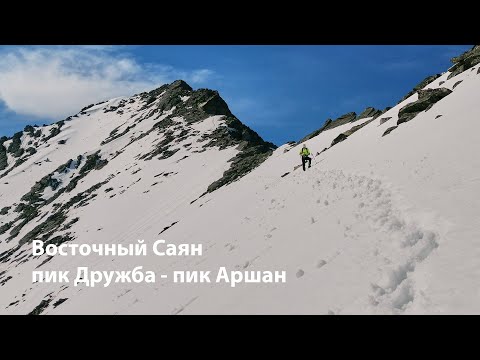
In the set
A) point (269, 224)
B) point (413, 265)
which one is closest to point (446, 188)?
point (413, 265)

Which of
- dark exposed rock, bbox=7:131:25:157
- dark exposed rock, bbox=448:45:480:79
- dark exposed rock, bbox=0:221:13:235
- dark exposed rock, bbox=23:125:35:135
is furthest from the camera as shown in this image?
dark exposed rock, bbox=23:125:35:135

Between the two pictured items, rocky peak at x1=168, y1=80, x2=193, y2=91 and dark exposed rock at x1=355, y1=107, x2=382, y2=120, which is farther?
rocky peak at x1=168, y1=80, x2=193, y2=91

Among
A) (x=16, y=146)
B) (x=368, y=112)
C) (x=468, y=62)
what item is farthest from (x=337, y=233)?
(x=16, y=146)

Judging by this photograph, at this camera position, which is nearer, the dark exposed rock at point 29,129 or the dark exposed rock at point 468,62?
the dark exposed rock at point 468,62

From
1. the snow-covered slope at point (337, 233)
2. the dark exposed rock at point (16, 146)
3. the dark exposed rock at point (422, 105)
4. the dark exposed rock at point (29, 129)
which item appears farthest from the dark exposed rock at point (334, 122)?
the dark exposed rock at point (29, 129)

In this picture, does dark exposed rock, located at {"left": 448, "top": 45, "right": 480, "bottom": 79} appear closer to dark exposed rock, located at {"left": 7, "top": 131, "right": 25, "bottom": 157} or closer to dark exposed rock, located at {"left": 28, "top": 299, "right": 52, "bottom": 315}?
dark exposed rock, located at {"left": 28, "top": 299, "right": 52, "bottom": 315}

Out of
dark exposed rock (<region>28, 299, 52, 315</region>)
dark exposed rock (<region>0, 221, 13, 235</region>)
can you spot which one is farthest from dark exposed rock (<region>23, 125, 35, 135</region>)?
dark exposed rock (<region>28, 299, 52, 315</region>)

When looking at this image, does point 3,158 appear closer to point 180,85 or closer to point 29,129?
point 29,129

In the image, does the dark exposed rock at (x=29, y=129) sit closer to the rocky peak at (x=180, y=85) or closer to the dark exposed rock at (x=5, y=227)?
the rocky peak at (x=180, y=85)
